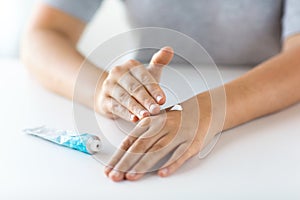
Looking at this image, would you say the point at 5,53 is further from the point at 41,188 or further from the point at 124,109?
the point at 41,188

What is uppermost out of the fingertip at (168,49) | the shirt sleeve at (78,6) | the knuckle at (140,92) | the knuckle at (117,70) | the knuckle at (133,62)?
the shirt sleeve at (78,6)

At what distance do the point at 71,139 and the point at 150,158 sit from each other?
130mm

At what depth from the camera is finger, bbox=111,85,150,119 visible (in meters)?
0.81

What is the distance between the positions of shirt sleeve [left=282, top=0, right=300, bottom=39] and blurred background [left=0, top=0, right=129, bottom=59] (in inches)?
17.5

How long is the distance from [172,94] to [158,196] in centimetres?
18

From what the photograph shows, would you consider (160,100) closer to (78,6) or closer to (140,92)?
(140,92)

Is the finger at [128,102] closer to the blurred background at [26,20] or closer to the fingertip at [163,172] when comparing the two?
the fingertip at [163,172]

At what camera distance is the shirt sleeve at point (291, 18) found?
1.08 metres

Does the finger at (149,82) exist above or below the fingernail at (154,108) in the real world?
above

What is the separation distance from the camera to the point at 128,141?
790 millimetres

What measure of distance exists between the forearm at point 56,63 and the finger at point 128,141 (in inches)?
6.4

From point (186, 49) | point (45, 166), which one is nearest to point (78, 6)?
point (186, 49)

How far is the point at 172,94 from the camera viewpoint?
82 centimetres

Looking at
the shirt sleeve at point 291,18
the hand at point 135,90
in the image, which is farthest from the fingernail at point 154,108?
the shirt sleeve at point 291,18
